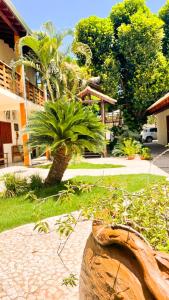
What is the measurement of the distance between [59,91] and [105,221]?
19.4 m

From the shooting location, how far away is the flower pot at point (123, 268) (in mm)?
1577

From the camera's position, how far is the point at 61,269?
175 inches

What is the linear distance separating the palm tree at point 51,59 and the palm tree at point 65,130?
7793 mm

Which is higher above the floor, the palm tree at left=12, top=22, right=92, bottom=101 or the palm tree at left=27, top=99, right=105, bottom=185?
the palm tree at left=12, top=22, right=92, bottom=101

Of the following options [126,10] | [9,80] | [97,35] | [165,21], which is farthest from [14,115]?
[165,21]

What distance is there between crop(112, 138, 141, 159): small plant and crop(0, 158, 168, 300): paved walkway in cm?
1270

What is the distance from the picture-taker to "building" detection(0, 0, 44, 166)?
14.3 m

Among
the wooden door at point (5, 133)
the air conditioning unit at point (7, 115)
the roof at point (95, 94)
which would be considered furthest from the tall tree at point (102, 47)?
the wooden door at point (5, 133)

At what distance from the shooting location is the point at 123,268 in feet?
5.63

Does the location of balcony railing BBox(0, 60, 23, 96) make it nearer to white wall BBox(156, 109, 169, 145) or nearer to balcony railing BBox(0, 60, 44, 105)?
balcony railing BBox(0, 60, 44, 105)

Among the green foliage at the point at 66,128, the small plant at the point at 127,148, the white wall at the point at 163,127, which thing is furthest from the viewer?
the white wall at the point at 163,127

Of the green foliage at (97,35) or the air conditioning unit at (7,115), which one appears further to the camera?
the green foliage at (97,35)

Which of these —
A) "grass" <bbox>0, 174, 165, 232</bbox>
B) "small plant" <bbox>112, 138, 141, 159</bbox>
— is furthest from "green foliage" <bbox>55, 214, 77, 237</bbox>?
"small plant" <bbox>112, 138, 141, 159</bbox>

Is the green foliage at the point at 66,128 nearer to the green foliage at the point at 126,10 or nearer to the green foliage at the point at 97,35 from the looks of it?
the green foliage at the point at 97,35
